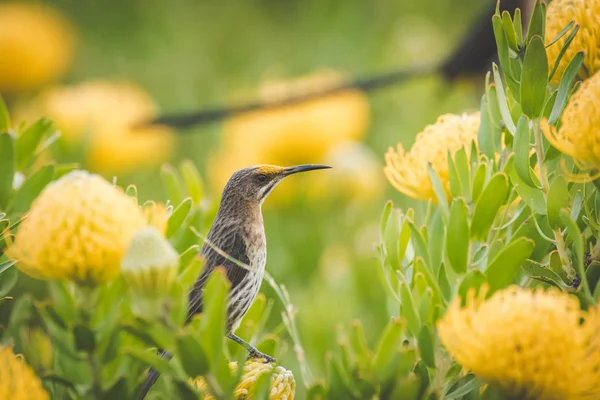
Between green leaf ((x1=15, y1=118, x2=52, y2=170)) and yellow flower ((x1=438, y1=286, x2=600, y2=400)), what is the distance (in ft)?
1.83

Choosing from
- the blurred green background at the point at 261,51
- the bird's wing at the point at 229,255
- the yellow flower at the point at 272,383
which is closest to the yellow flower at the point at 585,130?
the yellow flower at the point at 272,383

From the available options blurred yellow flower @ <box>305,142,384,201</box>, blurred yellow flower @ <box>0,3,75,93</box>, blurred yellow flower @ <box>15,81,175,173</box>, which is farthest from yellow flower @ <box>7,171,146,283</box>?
blurred yellow flower @ <box>0,3,75,93</box>

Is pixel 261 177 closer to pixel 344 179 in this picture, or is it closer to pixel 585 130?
pixel 585 130

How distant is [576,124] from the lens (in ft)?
2.22

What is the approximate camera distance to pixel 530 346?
605 millimetres

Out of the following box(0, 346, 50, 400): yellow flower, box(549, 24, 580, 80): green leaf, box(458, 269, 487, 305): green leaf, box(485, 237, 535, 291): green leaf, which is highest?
box(549, 24, 580, 80): green leaf

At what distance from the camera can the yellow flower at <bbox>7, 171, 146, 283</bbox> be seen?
2.00ft

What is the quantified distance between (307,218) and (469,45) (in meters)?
0.65

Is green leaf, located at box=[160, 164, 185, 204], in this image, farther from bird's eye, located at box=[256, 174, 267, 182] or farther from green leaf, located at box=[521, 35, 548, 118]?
green leaf, located at box=[521, 35, 548, 118]


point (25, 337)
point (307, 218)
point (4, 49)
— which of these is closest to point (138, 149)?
point (307, 218)

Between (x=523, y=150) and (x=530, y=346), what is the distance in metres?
0.20

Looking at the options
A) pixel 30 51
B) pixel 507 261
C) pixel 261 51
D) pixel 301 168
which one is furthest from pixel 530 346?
pixel 261 51

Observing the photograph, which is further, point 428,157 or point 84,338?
point 428,157

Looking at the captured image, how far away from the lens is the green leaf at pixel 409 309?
2.41ft
